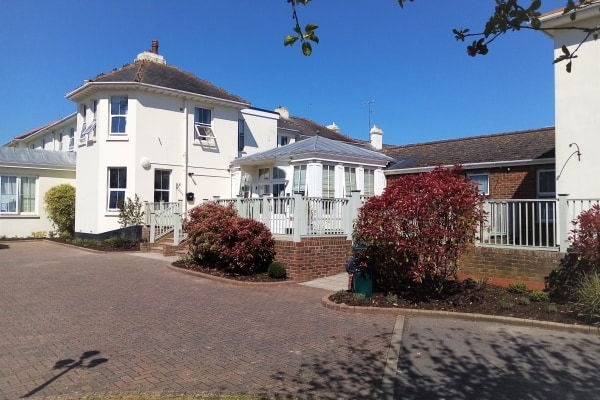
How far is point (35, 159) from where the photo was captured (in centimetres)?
2506

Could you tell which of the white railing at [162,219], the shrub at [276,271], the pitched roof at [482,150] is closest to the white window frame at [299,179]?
A: the pitched roof at [482,150]

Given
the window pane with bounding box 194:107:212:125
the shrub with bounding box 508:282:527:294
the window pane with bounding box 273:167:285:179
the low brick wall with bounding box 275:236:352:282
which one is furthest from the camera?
the window pane with bounding box 194:107:212:125

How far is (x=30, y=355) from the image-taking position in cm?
588

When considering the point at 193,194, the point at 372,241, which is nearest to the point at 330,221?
the point at 372,241

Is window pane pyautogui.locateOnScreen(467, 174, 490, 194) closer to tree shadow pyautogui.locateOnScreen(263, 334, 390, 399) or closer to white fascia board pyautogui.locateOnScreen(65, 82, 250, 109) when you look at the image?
tree shadow pyautogui.locateOnScreen(263, 334, 390, 399)

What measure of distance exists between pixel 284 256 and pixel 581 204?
6882 millimetres

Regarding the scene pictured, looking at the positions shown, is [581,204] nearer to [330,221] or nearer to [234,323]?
[330,221]

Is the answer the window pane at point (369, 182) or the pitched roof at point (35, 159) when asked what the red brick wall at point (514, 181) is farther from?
the pitched roof at point (35, 159)

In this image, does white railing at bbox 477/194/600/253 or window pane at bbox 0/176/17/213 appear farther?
window pane at bbox 0/176/17/213

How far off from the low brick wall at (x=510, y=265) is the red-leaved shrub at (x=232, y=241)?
4.98 metres

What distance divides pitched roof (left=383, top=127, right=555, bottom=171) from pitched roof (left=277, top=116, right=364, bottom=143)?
844 centimetres

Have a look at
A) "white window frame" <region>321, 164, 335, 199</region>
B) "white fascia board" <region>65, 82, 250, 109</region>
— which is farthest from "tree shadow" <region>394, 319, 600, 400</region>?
"white fascia board" <region>65, 82, 250, 109</region>

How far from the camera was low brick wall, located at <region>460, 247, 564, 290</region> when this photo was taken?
31.9 ft

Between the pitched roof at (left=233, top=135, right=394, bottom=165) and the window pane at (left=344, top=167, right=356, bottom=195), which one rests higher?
the pitched roof at (left=233, top=135, right=394, bottom=165)
